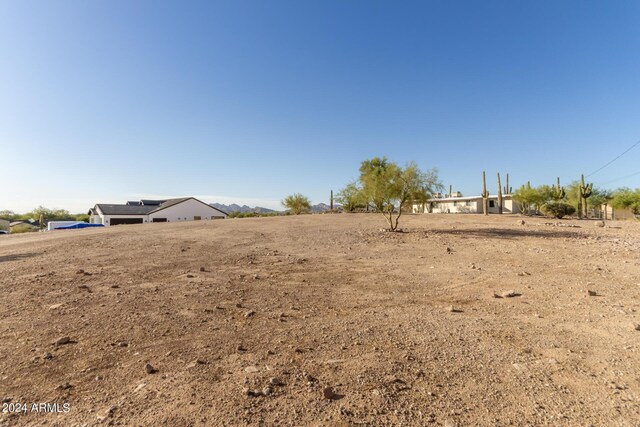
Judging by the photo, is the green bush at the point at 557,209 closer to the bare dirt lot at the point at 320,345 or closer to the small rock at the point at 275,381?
the bare dirt lot at the point at 320,345

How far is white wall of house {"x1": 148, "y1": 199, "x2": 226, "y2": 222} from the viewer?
51.9m

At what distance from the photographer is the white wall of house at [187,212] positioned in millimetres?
51906

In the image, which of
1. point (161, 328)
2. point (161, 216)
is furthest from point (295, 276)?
point (161, 216)

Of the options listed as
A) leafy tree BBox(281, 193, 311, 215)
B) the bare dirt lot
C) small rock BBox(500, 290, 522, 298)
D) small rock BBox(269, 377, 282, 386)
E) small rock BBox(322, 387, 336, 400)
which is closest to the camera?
the bare dirt lot

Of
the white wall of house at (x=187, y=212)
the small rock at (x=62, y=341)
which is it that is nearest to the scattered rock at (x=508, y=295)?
the small rock at (x=62, y=341)

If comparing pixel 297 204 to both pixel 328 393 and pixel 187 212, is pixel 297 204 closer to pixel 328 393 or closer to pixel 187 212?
pixel 187 212

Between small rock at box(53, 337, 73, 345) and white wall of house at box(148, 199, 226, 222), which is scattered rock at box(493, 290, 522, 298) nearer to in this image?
small rock at box(53, 337, 73, 345)

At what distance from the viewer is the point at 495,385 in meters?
3.30

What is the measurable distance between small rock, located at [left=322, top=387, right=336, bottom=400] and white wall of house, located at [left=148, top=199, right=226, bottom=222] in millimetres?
54989

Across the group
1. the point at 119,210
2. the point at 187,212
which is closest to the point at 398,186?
the point at 187,212

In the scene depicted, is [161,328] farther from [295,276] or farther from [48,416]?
[295,276]

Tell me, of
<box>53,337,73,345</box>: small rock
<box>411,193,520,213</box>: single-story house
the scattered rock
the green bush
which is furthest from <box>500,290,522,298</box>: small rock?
<box>411,193,520,213</box>: single-story house

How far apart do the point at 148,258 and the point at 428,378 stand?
9.81 m

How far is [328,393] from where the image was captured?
3098 millimetres
